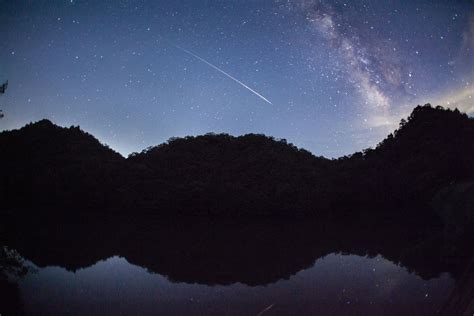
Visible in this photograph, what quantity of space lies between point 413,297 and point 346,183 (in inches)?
476

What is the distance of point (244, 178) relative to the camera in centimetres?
1888

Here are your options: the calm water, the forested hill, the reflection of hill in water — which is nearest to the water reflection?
the calm water

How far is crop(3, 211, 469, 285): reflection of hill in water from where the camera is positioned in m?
8.51

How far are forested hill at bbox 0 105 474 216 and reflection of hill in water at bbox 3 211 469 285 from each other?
1640mm

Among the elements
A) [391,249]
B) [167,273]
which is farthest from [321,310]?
[391,249]

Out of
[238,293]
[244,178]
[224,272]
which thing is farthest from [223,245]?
[244,178]

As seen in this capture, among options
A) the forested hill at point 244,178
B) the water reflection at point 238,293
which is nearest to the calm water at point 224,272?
the water reflection at point 238,293

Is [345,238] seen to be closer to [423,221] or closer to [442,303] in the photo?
[423,221]

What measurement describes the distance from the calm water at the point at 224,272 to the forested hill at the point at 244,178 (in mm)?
3040

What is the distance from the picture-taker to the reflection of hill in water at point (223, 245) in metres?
8.51

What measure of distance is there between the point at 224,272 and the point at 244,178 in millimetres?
10551

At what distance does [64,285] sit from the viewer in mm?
7309

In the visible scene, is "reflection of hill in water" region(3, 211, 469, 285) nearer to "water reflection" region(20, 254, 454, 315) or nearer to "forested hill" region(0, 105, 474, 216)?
"water reflection" region(20, 254, 454, 315)

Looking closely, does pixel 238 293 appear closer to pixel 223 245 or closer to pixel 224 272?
pixel 224 272
